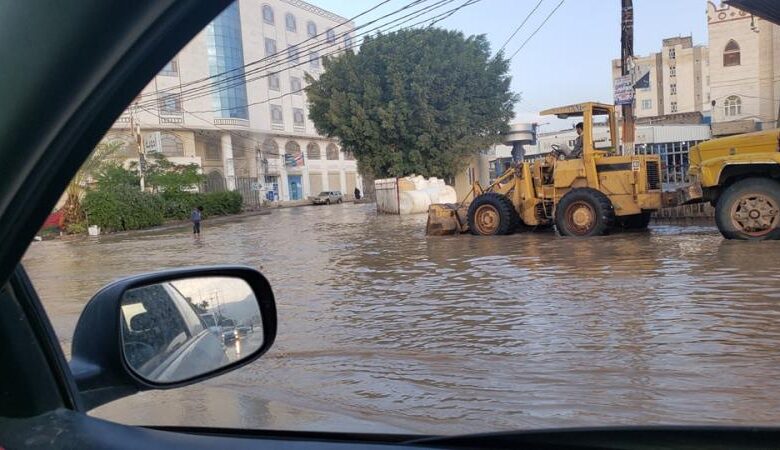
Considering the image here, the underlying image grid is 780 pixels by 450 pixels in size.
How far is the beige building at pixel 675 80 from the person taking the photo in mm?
61438

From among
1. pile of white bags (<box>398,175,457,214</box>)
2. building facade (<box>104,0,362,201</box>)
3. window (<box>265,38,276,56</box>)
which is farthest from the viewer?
pile of white bags (<box>398,175,457,214</box>)

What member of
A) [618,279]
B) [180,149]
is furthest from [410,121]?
[618,279]

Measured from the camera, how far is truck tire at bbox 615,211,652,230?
14.5m

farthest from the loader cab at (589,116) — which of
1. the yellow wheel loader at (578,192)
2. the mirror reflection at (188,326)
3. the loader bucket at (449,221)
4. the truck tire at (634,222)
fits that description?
the mirror reflection at (188,326)

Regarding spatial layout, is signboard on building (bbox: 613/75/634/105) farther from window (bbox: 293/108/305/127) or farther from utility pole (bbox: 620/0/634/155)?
window (bbox: 293/108/305/127)

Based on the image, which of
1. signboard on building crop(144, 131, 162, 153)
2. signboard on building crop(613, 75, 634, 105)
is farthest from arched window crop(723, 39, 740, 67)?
signboard on building crop(144, 131, 162, 153)

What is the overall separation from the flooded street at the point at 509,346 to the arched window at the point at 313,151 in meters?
44.5

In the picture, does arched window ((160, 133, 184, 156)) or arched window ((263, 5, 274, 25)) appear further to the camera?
arched window ((160, 133, 184, 156))

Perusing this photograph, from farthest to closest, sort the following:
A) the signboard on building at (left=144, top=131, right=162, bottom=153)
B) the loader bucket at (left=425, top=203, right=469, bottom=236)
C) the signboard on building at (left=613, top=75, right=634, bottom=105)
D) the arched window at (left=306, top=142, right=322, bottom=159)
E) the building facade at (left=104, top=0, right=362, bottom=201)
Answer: the arched window at (left=306, top=142, right=322, bottom=159) → the signboard on building at (left=144, top=131, right=162, bottom=153) → the building facade at (left=104, top=0, right=362, bottom=201) → the loader bucket at (left=425, top=203, right=469, bottom=236) → the signboard on building at (left=613, top=75, right=634, bottom=105)

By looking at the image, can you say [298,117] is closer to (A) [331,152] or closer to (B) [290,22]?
(A) [331,152]

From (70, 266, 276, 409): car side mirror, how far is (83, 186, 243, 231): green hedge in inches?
1206

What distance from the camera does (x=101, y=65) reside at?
909 mm

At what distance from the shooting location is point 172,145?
144 ft

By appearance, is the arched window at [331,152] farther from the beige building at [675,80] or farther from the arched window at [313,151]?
the beige building at [675,80]
